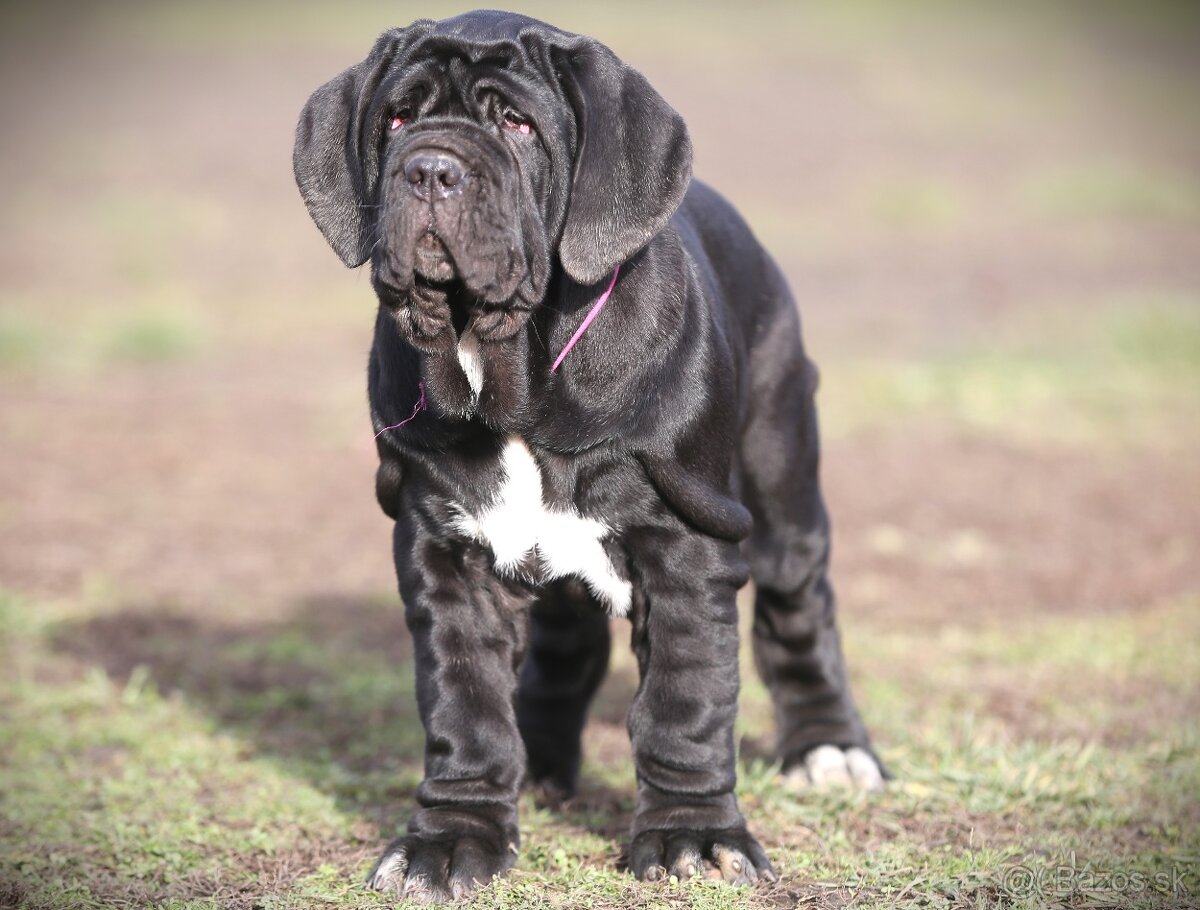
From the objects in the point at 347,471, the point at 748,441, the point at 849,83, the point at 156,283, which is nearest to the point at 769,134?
the point at 849,83

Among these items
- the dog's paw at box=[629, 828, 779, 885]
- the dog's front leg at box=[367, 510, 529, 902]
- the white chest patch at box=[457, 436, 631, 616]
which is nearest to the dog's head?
the white chest patch at box=[457, 436, 631, 616]

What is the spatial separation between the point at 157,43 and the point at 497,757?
87.3ft

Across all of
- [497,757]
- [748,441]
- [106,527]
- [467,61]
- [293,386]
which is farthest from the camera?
[293,386]

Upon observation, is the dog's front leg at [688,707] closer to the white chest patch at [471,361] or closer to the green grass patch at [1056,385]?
the white chest patch at [471,361]

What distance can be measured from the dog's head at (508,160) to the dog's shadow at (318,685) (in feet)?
5.75

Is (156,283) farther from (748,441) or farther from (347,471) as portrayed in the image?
(748,441)

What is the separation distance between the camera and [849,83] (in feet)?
86.4

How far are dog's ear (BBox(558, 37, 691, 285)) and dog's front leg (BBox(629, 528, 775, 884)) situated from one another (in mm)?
744

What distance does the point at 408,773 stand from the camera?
15.7 ft

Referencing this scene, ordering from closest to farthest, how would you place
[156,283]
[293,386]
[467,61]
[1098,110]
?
[467,61] < [293,386] < [156,283] < [1098,110]

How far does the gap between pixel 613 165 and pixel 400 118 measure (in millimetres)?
540

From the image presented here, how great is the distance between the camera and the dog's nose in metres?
3.14

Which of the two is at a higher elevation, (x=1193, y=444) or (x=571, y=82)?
(x=571, y=82)

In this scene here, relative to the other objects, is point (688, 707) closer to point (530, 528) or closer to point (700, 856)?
point (700, 856)
